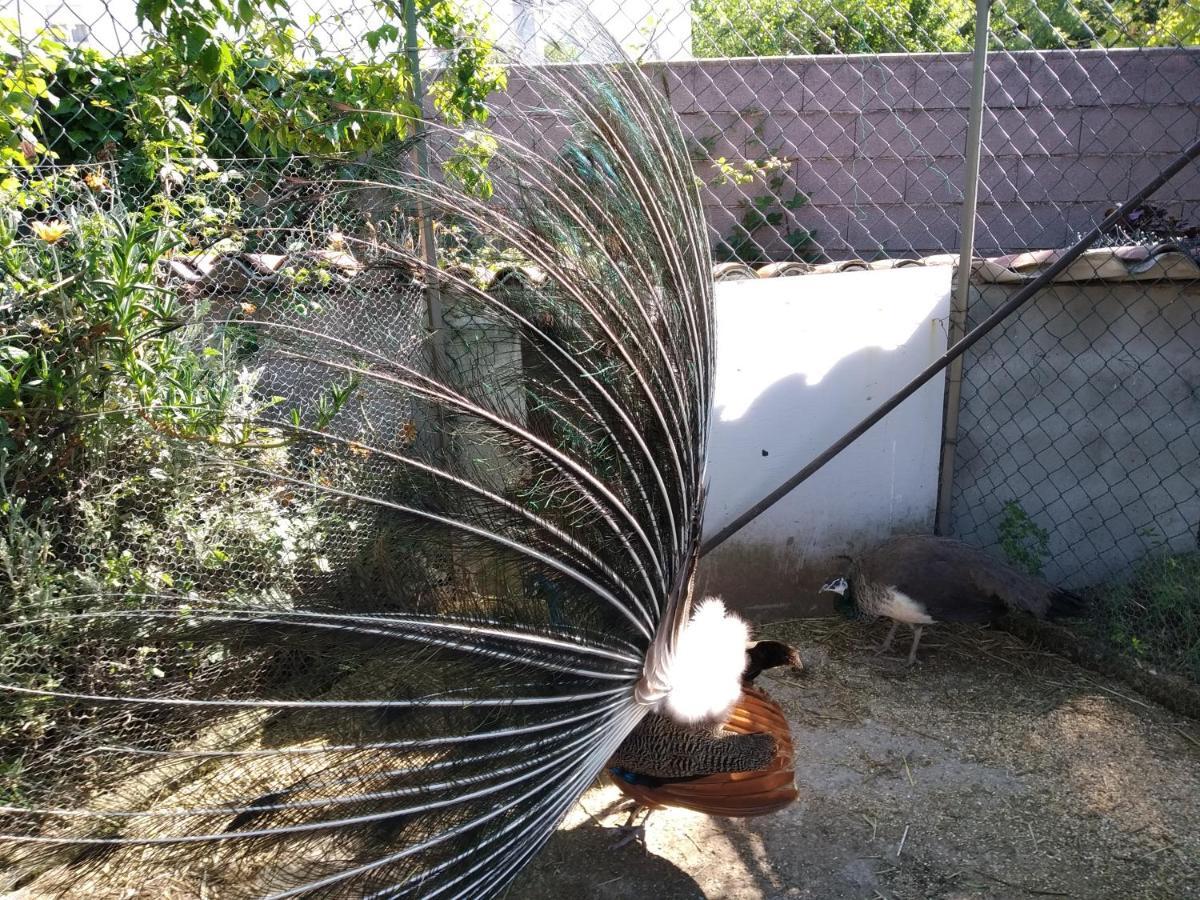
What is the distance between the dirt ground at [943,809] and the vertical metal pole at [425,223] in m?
1.72

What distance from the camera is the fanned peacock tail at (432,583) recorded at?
7.63ft

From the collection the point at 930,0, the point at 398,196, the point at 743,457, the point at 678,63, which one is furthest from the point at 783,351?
the point at 930,0

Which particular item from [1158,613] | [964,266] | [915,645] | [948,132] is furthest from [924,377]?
[948,132]

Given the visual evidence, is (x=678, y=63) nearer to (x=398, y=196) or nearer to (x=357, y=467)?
(x=398, y=196)

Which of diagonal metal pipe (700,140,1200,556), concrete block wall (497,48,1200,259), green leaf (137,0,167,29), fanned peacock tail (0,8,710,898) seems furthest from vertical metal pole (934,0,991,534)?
green leaf (137,0,167,29)

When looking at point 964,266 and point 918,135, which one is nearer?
point 964,266

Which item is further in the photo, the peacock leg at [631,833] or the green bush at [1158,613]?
the green bush at [1158,613]

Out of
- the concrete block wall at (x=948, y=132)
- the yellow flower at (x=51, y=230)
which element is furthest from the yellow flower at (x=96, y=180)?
the concrete block wall at (x=948, y=132)

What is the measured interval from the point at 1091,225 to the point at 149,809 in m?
5.73

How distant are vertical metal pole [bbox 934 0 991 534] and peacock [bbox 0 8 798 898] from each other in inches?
85.2

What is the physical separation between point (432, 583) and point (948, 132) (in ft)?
15.2

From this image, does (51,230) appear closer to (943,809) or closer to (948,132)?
(943,809)

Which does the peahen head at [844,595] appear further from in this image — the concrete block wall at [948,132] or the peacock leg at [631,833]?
the concrete block wall at [948,132]

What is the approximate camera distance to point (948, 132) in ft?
18.9
